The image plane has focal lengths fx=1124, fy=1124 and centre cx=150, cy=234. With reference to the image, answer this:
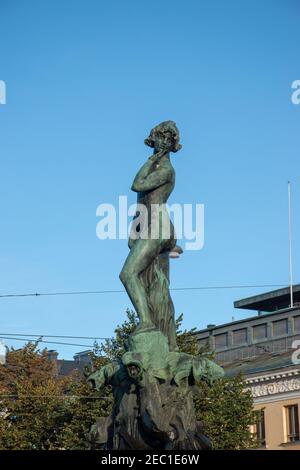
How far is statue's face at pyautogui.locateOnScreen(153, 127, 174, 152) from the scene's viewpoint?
1809cm

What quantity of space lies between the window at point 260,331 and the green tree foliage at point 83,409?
15963 millimetres

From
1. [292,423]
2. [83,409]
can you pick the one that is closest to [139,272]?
[83,409]

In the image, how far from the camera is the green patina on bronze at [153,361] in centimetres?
1616

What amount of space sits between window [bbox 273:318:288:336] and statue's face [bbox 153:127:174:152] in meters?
50.4

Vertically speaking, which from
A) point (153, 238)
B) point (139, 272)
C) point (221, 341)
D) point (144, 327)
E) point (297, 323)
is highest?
point (221, 341)

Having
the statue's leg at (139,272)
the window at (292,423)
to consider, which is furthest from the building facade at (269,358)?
the statue's leg at (139,272)

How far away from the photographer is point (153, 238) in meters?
17.5

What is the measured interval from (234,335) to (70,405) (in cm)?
2489

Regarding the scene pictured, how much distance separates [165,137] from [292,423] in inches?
1597

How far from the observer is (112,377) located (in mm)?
16859

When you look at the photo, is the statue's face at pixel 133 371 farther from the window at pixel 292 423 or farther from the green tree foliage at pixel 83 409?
the window at pixel 292 423

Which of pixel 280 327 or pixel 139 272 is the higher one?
pixel 280 327

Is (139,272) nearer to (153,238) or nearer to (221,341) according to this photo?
(153,238)
